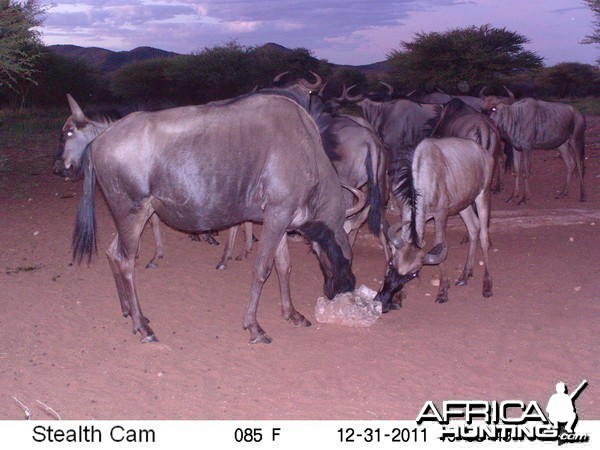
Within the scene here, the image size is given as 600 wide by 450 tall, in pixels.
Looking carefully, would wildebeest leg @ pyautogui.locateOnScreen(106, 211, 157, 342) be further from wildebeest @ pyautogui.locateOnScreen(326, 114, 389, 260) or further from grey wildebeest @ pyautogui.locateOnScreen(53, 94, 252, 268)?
wildebeest @ pyautogui.locateOnScreen(326, 114, 389, 260)

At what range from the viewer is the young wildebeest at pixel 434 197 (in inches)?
261

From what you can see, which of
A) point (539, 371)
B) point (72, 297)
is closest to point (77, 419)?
point (72, 297)

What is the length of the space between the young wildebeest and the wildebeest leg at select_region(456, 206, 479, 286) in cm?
1

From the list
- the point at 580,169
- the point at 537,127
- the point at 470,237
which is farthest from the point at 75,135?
the point at 580,169

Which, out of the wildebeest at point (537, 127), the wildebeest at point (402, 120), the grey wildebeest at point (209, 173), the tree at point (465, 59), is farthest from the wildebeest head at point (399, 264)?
the tree at point (465, 59)

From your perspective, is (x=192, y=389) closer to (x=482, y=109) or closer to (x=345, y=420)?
(x=345, y=420)

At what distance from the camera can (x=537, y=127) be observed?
13.0m

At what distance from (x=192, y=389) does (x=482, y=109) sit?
400 inches

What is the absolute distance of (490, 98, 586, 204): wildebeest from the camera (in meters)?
13.0

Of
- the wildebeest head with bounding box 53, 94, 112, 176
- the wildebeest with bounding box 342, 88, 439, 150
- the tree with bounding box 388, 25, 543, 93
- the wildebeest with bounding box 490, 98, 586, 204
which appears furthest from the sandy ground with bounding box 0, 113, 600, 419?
the tree with bounding box 388, 25, 543, 93

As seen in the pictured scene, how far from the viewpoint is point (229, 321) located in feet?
21.1

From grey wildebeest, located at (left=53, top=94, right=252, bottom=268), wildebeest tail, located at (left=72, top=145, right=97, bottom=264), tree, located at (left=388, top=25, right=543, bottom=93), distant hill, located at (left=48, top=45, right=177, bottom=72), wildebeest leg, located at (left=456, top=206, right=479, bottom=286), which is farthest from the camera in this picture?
distant hill, located at (left=48, top=45, right=177, bottom=72)

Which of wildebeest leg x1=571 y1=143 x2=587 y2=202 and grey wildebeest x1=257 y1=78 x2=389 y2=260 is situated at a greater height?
grey wildebeest x1=257 y1=78 x2=389 y2=260

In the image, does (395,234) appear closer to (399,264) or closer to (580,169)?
(399,264)
